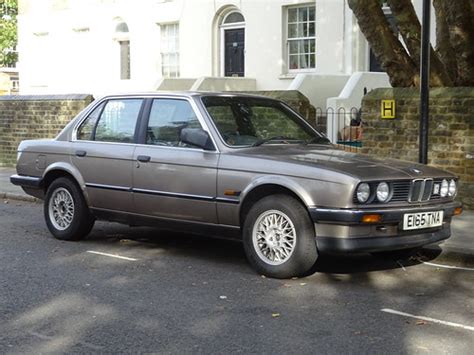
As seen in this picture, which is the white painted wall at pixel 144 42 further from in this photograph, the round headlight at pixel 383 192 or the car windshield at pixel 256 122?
the round headlight at pixel 383 192

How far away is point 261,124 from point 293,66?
12285mm

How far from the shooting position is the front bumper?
6012 millimetres

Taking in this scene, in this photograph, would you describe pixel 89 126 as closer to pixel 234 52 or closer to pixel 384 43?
pixel 384 43

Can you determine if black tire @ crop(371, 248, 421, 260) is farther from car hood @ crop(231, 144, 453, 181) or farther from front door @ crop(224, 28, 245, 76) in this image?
front door @ crop(224, 28, 245, 76)

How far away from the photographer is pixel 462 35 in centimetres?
1038

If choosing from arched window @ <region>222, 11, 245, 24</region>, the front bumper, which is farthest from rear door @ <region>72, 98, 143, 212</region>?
arched window @ <region>222, 11, 245, 24</region>

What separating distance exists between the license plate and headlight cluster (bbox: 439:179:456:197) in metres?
0.24

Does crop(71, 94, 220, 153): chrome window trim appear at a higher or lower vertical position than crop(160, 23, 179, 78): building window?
lower

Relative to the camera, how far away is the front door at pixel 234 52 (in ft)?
67.8

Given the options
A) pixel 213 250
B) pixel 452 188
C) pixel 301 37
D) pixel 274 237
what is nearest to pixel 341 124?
pixel 301 37

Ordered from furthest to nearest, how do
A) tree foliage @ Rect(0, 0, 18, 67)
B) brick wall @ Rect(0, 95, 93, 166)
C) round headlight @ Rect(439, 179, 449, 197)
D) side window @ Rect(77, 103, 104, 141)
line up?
1. tree foliage @ Rect(0, 0, 18, 67)
2. brick wall @ Rect(0, 95, 93, 166)
3. side window @ Rect(77, 103, 104, 141)
4. round headlight @ Rect(439, 179, 449, 197)

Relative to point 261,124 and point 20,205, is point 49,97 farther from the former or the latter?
point 261,124

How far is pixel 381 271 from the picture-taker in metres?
6.97


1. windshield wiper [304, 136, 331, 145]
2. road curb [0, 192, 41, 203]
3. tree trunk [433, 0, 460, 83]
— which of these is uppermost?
tree trunk [433, 0, 460, 83]
